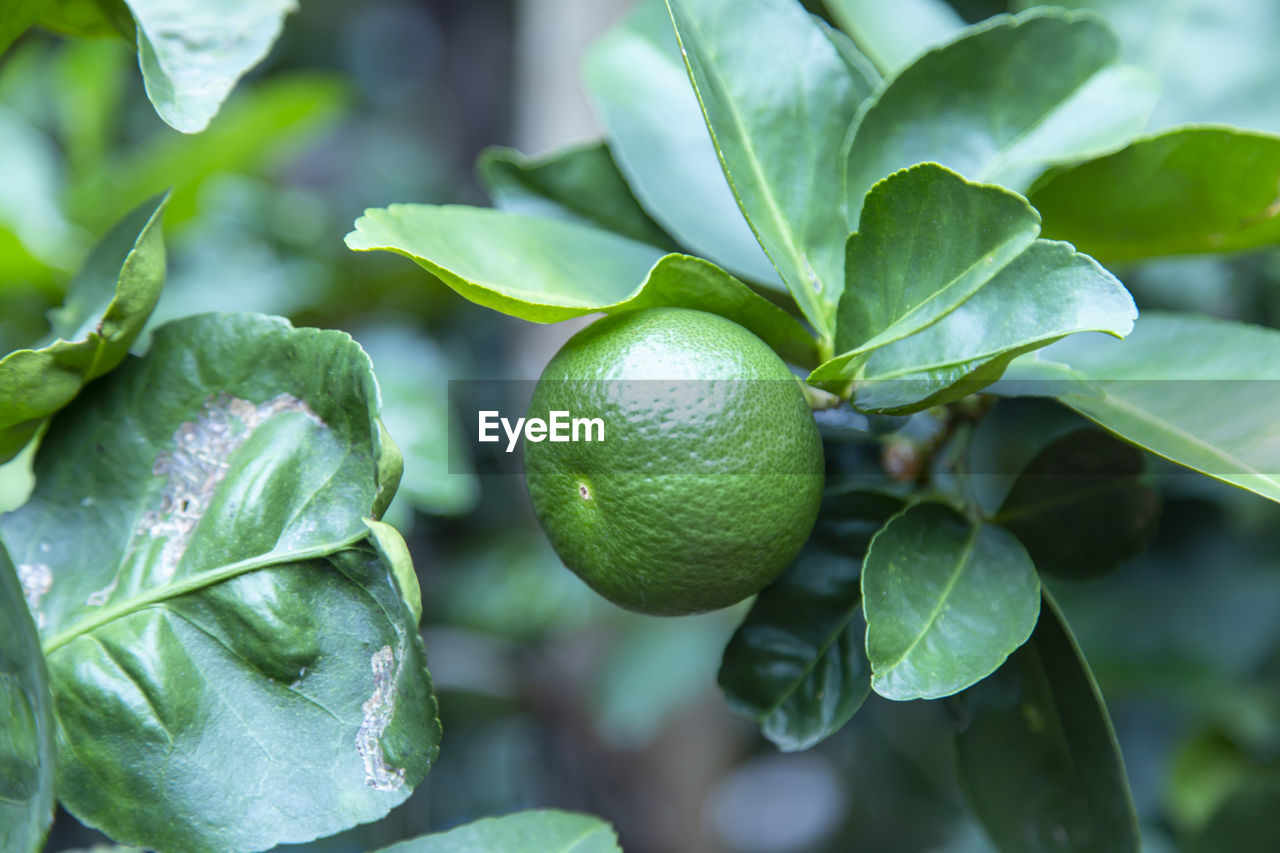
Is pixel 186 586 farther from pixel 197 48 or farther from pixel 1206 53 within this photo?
pixel 1206 53

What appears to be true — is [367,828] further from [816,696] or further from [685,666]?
[816,696]

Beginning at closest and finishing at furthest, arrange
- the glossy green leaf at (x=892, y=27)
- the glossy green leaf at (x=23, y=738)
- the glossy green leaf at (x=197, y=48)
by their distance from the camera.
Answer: the glossy green leaf at (x=23, y=738)
the glossy green leaf at (x=197, y=48)
the glossy green leaf at (x=892, y=27)

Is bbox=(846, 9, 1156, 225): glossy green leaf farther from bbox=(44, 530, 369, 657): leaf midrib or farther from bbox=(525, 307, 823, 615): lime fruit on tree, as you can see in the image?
bbox=(44, 530, 369, 657): leaf midrib

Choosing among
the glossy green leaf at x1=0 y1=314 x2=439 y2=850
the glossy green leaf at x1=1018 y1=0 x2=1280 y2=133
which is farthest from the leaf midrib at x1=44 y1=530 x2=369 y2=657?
the glossy green leaf at x1=1018 y1=0 x2=1280 y2=133

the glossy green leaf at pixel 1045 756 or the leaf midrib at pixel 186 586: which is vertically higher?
the leaf midrib at pixel 186 586

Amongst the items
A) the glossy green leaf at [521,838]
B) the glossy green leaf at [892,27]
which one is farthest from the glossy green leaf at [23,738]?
the glossy green leaf at [892,27]

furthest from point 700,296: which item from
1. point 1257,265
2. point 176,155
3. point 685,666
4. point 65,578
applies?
point 685,666

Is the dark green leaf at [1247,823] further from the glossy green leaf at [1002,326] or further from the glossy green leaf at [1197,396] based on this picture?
the glossy green leaf at [1002,326]
